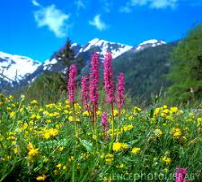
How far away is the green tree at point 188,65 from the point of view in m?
40.2

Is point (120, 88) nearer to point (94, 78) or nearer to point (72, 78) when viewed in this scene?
point (94, 78)

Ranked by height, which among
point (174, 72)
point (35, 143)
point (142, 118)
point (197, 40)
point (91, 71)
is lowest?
point (35, 143)

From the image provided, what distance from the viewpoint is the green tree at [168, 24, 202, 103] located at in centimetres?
4019

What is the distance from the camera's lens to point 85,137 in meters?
3.81

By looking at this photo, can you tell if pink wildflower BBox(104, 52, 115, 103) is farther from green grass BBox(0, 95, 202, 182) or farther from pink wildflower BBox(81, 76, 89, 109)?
green grass BBox(0, 95, 202, 182)

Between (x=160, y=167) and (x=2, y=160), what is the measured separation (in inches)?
65.8

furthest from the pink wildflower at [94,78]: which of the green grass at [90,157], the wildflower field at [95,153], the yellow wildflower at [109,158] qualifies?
the yellow wildflower at [109,158]

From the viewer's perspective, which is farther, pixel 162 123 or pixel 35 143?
pixel 162 123

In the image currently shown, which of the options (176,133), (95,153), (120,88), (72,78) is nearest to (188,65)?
(176,133)

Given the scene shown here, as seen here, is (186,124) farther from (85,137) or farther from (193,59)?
(193,59)

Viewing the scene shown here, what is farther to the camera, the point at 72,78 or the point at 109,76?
the point at 72,78

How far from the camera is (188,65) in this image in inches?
1642

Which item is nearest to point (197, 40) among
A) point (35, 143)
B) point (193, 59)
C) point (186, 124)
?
point (193, 59)

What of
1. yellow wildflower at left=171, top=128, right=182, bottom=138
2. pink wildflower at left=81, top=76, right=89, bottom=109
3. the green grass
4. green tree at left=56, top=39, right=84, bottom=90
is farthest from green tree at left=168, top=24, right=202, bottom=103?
pink wildflower at left=81, top=76, right=89, bottom=109
